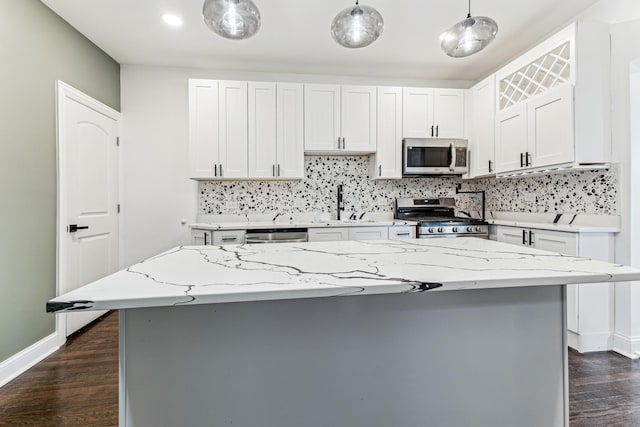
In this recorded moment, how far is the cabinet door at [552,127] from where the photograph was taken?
7.88 feet

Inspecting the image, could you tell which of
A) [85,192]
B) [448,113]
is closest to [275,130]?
[85,192]

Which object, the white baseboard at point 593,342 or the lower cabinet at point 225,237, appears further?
the lower cabinet at point 225,237

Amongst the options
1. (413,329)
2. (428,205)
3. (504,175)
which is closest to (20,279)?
(413,329)

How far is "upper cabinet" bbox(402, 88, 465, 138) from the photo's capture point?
3.59 metres

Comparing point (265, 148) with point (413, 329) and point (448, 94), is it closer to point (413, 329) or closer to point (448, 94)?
point (448, 94)

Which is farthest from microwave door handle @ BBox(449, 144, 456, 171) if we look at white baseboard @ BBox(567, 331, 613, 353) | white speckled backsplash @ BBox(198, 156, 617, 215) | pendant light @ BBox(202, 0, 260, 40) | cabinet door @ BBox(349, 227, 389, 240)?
pendant light @ BBox(202, 0, 260, 40)

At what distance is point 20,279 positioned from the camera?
2.17m

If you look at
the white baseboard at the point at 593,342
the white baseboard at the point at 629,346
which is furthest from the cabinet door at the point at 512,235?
the white baseboard at the point at 629,346

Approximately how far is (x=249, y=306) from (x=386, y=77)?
3.66 m

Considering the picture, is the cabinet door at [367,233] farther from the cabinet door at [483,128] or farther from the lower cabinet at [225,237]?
the cabinet door at [483,128]

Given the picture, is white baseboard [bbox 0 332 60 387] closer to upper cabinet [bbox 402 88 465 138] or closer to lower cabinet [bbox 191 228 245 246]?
lower cabinet [bbox 191 228 245 246]

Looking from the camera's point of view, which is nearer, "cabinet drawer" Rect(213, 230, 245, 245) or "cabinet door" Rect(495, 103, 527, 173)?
"cabinet door" Rect(495, 103, 527, 173)

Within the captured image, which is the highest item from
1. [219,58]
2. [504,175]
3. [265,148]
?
[219,58]

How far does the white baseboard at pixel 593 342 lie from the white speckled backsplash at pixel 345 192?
1.29m
